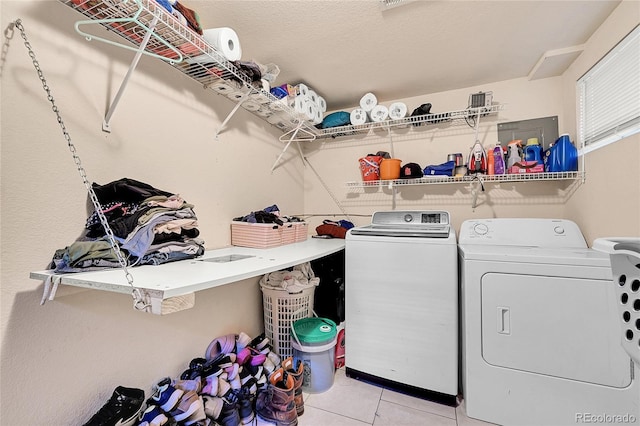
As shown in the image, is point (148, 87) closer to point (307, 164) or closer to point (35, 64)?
point (35, 64)

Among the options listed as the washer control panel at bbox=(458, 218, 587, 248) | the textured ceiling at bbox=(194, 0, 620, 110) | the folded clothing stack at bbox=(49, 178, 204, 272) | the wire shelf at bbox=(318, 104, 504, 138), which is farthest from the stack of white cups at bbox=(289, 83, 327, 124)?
the washer control panel at bbox=(458, 218, 587, 248)

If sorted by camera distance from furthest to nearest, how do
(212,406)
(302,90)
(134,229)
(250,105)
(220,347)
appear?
(302,90)
(250,105)
(220,347)
(212,406)
(134,229)

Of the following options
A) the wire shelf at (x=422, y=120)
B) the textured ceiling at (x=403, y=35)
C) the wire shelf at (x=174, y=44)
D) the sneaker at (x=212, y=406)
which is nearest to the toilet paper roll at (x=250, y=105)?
the wire shelf at (x=174, y=44)

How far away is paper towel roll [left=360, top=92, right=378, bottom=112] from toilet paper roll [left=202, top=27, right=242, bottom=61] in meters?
1.38

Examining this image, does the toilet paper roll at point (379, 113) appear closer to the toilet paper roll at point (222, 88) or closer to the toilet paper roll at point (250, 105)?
the toilet paper roll at point (250, 105)

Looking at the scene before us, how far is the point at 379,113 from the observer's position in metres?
2.43

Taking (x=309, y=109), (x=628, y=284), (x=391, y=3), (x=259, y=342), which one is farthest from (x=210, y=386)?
(x=391, y=3)

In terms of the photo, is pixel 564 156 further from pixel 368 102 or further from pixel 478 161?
pixel 368 102

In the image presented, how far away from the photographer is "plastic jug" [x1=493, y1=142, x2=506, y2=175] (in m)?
2.08

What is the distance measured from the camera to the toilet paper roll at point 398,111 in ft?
7.69

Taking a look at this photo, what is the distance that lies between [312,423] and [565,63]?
3113 mm

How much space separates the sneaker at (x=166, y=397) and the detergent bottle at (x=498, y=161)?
2.63 m

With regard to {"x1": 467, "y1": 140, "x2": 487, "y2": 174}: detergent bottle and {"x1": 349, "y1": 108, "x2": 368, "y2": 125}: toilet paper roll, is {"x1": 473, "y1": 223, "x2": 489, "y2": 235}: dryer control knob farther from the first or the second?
{"x1": 349, "y1": 108, "x2": 368, "y2": 125}: toilet paper roll

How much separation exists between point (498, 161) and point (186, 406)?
8.76 feet
